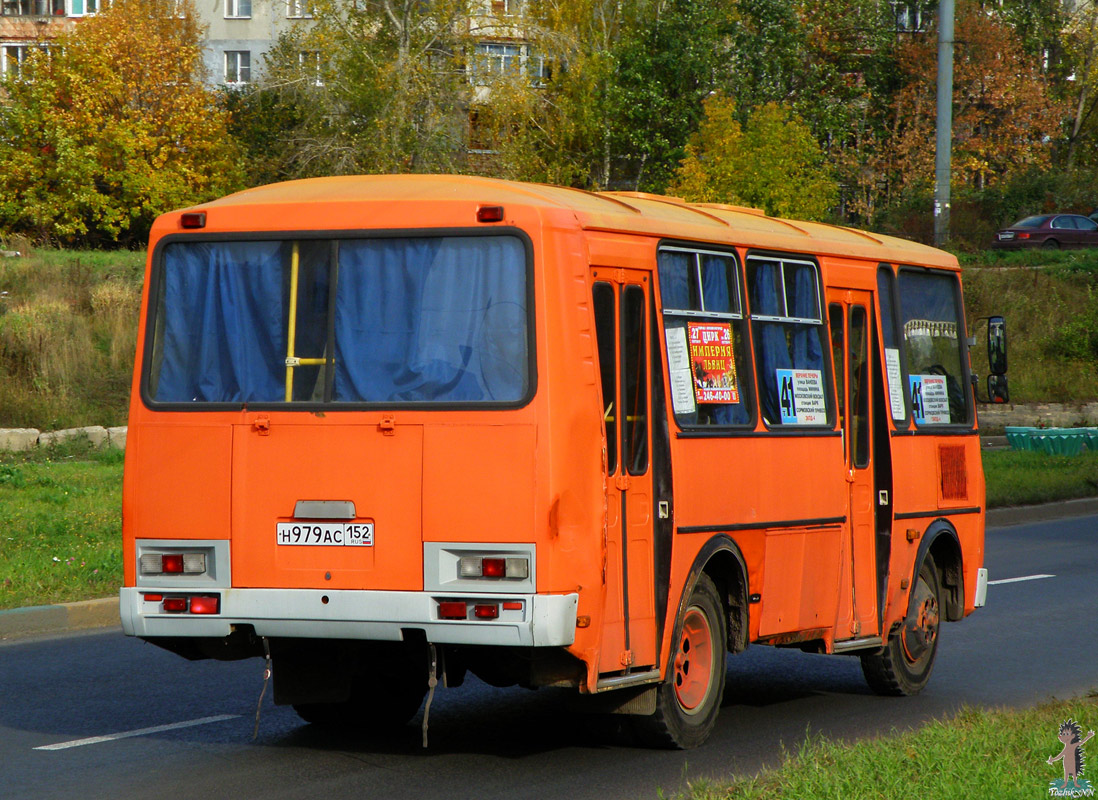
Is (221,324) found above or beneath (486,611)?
above

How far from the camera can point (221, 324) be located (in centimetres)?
761

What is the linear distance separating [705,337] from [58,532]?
8.86 meters

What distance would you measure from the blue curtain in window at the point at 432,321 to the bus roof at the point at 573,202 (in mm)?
234

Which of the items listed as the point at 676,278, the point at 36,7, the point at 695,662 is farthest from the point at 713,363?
the point at 36,7

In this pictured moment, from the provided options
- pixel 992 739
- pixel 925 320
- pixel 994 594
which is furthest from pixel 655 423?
pixel 994 594

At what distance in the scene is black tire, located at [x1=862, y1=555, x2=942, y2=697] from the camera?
9953 millimetres

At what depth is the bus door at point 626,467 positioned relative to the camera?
7.24 meters

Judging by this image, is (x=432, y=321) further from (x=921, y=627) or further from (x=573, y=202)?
(x=921, y=627)

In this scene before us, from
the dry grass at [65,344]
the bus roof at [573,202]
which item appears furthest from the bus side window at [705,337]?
the dry grass at [65,344]

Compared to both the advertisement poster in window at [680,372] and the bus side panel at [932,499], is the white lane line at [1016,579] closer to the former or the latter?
the bus side panel at [932,499]

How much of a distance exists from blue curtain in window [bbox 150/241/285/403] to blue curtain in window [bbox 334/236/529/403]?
1.17 feet

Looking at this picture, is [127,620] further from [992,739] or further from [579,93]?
[579,93]

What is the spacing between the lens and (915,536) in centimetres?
1020

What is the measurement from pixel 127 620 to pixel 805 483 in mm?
3757
